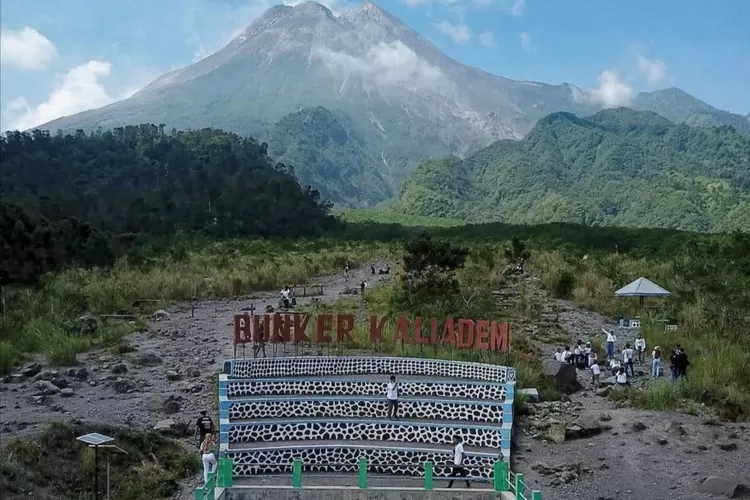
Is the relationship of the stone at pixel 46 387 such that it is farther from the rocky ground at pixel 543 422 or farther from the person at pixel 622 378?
the person at pixel 622 378

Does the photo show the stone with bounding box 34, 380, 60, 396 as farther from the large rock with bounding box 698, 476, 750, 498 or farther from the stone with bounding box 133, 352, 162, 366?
the large rock with bounding box 698, 476, 750, 498

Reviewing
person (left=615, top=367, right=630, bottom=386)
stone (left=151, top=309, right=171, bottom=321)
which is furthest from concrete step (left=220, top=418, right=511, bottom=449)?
stone (left=151, top=309, right=171, bottom=321)

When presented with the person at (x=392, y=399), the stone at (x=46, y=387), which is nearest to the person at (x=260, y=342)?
the person at (x=392, y=399)

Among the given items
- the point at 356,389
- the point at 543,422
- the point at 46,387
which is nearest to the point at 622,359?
the point at 543,422

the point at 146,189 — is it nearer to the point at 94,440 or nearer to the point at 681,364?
the point at 681,364

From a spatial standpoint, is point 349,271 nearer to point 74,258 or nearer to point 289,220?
point 74,258
